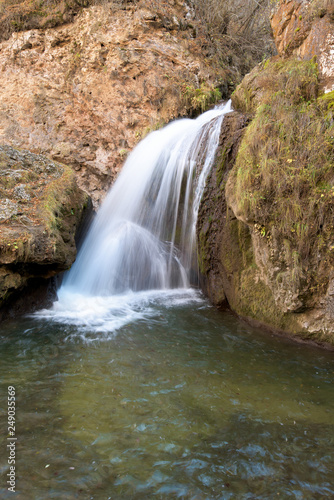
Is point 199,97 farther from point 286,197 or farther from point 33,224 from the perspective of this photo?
point 33,224

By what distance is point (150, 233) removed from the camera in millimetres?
7715

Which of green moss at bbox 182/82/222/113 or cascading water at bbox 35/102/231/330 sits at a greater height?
green moss at bbox 182/82/222/113

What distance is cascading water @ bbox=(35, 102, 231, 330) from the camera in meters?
6.80

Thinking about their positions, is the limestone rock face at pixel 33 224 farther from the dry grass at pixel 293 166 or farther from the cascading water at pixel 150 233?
the dry grass at pixel 293 166

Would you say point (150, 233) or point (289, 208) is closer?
point (289, 208)

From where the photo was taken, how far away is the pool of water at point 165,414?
2334 millimetres

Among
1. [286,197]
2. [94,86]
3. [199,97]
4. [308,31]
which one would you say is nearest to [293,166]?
[286,197]

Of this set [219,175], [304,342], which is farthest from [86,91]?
[304,342]

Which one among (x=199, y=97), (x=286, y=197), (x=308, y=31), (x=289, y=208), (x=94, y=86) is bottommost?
(x=289, y=208)

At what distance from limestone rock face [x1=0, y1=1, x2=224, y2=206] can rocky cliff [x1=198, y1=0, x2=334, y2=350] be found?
4715 millimetres

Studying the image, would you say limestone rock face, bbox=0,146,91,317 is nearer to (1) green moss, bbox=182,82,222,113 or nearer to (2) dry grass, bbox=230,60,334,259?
(2) dry grass, bbox=230,60,334,259

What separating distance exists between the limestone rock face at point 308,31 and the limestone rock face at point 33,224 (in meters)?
5.04

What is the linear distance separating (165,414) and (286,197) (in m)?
3.33

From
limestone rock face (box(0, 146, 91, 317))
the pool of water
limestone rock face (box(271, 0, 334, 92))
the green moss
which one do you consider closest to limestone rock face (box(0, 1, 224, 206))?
the green moss
